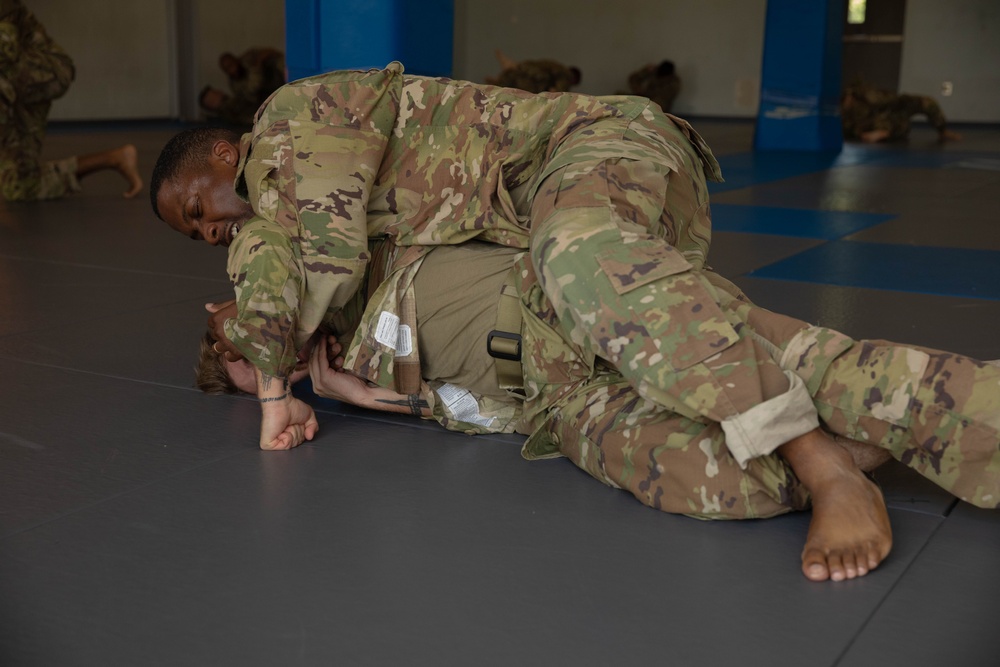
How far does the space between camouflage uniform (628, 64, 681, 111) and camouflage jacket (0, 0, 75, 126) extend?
1086 centimetres

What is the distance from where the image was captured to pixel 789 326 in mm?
1945

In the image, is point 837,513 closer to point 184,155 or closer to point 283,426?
point 283,426

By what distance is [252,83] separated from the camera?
41.8 ft

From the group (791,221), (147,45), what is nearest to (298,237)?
(791,221)

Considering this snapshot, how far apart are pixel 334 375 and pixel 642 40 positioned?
50.3 feet

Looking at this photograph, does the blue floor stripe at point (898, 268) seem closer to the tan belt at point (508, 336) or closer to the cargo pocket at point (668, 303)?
the tan belt at point (508, 336)

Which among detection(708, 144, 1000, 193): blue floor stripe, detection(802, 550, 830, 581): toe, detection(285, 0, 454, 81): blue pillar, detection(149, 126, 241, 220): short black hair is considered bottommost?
detection(708, 144, 1000, 193): blue floor stripe

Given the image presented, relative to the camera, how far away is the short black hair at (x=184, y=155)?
232 centimetres

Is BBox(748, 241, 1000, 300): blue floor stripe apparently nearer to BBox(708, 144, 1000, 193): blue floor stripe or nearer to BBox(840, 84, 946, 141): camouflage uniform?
BBox(708, 144, 1000, 193): blue floor stripe

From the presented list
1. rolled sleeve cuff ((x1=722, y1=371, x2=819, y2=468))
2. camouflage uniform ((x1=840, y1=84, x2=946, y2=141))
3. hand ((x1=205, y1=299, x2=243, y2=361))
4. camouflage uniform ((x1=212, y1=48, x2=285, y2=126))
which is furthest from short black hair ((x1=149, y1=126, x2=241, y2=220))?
camouflage uniform ((x1=212, y1=48, x2=285, y2=126))

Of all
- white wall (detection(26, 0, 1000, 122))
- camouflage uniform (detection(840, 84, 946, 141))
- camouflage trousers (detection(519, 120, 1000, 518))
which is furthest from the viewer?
white wall (detection(26, 0, 1000, 122))

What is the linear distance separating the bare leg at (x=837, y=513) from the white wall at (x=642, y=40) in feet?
47.4

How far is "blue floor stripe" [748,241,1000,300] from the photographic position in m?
3.89

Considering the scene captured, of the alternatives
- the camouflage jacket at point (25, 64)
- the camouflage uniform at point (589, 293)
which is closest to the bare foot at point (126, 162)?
the camouflage jacket at point (25, 64)
